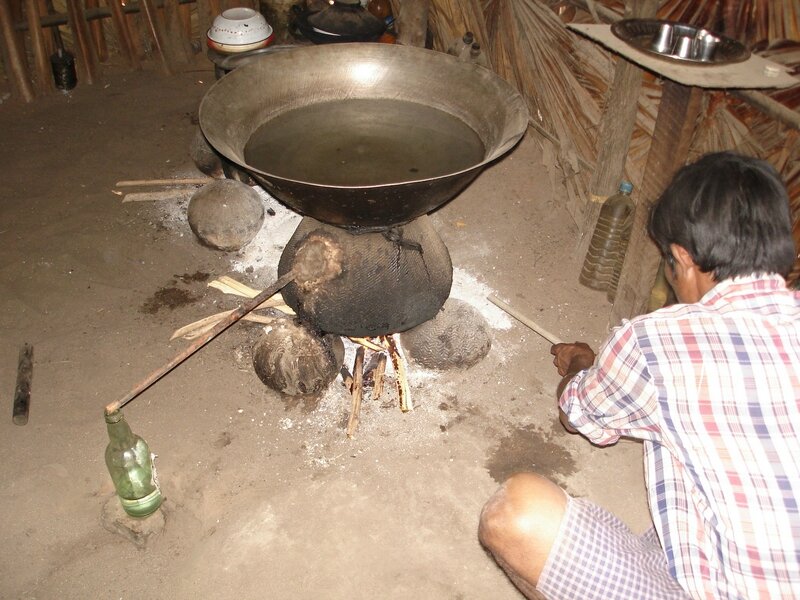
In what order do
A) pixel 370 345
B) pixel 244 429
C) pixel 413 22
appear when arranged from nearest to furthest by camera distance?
pixel 244 429 → pixel 370 345 → pixel 413 22

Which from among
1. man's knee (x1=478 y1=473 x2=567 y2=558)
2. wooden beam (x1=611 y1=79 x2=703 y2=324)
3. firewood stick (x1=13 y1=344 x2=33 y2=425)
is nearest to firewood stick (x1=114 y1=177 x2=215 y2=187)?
firewood stick (x1=13 y1=344 x2=33 y2=425)

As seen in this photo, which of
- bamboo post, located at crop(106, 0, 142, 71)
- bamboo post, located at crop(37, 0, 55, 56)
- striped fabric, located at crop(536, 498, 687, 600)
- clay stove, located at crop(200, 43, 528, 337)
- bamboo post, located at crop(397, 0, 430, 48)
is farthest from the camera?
bamboo post, located at crop(106, 0, 142, 71)

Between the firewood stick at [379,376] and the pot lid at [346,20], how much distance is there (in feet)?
8.19

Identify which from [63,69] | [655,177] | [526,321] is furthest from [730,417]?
[63,69]

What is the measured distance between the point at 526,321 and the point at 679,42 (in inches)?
56.0

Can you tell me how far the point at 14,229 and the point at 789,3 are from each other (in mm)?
4327

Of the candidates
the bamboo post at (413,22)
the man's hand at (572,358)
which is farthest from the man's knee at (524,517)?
the bamboo post at (413,22)

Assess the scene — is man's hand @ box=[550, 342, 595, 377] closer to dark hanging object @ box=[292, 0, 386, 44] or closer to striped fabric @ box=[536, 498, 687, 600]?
striped fabric @ box=[536, 498, 687, 600]

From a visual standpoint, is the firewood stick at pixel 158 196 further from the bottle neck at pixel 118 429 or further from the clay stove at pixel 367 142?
the bottle neck at pixel 118 429

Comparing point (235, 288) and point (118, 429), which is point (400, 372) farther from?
point (118, 429)

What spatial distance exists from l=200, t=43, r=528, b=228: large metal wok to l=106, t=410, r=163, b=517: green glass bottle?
1.09 m

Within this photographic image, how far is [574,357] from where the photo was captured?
245 cm

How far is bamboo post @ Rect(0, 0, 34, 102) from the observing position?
5.04 meters

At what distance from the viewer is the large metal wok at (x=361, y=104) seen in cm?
229
